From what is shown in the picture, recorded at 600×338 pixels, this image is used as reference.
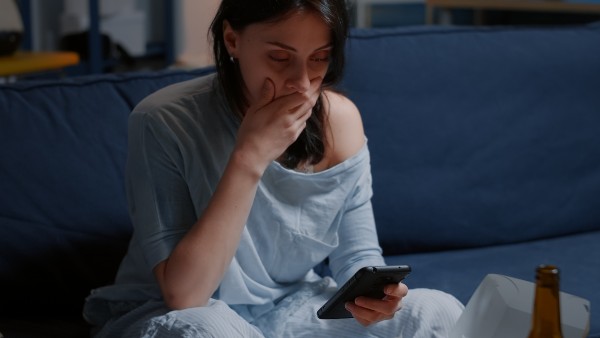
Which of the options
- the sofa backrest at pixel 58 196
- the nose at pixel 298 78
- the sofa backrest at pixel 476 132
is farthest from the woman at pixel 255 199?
the sofa backrest at pixel 476 132

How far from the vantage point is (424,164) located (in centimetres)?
195

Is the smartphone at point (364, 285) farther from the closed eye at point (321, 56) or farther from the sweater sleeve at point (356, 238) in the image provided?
the closed eye at point (321, 56)

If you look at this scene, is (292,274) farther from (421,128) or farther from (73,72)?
(73,72)

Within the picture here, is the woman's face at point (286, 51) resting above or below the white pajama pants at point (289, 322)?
above

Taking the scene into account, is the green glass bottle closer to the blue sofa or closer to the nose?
the nose

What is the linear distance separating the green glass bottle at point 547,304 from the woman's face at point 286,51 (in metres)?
0.51

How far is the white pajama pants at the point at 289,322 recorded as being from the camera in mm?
1261

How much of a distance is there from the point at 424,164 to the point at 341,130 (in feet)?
1.33

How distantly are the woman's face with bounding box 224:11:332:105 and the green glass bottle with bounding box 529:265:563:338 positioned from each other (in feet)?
1.67

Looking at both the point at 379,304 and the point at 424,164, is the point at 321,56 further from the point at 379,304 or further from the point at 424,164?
the point at 424,164

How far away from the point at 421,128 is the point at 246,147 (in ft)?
2.19

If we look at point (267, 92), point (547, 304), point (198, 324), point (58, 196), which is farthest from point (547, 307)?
point (58, 196)

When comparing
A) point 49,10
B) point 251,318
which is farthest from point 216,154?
point 49,10

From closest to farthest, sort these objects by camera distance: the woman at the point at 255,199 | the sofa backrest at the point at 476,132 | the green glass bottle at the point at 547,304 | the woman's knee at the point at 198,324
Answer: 1. the green glass bottle at the point at 547,304
2. the woman's knee at the point at 198,324
3. the woman at the point at 255,199
4. the sofa backrest at the point at 476,132
